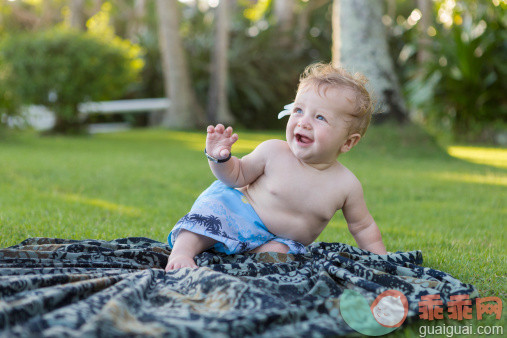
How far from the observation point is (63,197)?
4441mm

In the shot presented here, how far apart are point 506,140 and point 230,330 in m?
11.2

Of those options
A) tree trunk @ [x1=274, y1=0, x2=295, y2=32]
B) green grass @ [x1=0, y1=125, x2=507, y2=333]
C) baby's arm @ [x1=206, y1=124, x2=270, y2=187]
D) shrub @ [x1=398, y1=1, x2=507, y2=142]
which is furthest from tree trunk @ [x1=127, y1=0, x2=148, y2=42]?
baby's arm @ [x1=206, y1=124, x2=270, y2=187]

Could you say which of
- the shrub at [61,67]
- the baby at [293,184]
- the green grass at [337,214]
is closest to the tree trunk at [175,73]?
the shrub at [61,67]

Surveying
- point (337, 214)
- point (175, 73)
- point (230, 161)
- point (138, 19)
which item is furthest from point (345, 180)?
point (138, 19)

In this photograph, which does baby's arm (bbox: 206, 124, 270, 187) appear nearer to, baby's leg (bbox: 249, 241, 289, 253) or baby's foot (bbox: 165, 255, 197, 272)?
baby's leg (bbox: 249, 241, 289, 253)

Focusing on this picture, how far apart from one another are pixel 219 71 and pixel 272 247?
12169mm

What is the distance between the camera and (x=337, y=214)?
176 inches

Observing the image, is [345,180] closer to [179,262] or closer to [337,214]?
[179,262]

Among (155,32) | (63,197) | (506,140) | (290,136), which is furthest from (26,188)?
(155,32)

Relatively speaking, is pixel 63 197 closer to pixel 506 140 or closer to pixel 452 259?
pixel 452 259

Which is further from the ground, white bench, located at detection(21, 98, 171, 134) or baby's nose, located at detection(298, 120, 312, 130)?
baby's nose, located at detection(298, 120, 312, 130)

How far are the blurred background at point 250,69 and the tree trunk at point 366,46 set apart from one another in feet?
0.05

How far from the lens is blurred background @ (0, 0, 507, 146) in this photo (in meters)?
8.89

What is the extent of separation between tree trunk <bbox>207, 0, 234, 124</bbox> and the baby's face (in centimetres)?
1193
